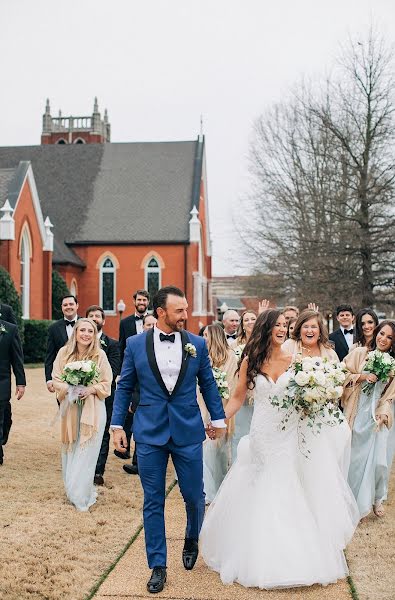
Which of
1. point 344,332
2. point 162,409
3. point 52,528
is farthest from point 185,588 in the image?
point 344,332

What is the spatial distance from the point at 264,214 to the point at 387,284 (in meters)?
9.70

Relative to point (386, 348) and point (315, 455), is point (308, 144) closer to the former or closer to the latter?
point (386, 348)

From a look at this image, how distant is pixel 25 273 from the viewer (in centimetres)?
3778

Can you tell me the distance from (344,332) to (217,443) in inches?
152

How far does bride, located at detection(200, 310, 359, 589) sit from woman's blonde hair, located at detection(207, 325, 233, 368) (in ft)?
7.82

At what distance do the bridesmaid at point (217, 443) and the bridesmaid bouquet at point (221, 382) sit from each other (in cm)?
20

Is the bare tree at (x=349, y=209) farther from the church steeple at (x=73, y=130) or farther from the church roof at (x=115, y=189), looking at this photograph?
the church steeple at (x=73, y=130)

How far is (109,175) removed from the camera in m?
50.9

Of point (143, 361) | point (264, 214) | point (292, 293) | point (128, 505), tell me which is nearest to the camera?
point (143, 361)

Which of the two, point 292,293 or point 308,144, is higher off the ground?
point 308,144

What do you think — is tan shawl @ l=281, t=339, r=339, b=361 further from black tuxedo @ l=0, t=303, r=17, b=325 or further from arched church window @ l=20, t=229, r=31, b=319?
arched church window @ l=20, t=229, r=31, b=319

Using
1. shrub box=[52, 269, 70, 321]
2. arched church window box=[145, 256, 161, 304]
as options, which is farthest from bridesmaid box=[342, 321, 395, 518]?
arched church window box=[145, 256, 161, 304]

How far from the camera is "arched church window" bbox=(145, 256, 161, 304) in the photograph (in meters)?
47.2

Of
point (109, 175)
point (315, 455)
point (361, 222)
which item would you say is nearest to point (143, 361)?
point (315, 455)
